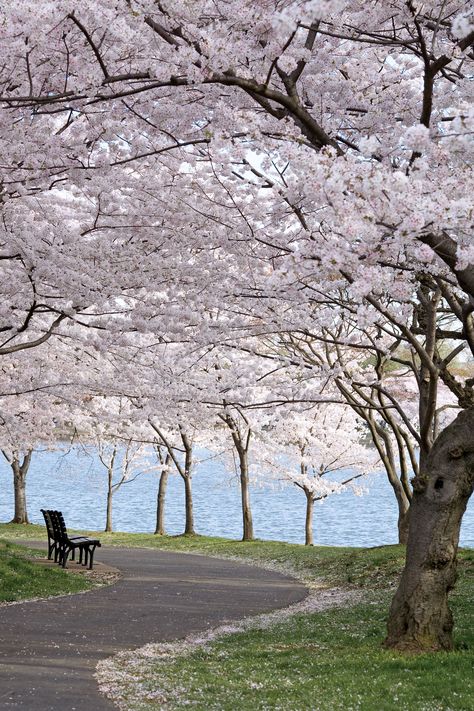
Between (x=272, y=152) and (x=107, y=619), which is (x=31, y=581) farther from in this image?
(x=272, y=152)

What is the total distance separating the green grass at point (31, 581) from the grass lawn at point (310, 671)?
3821mm

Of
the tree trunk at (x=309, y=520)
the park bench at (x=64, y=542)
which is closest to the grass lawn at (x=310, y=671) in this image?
the park bench at (x=64, y=542)

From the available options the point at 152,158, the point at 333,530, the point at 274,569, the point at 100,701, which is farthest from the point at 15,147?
the point at 333,530

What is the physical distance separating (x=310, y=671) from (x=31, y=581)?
22.6 feet

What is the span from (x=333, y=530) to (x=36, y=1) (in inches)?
1502

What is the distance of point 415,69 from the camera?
30.8ft

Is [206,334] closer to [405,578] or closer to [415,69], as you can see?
[415,69]

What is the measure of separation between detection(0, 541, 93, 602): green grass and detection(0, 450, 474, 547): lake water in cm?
1628

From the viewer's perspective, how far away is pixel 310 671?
22.7ft

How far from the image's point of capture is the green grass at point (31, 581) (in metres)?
11.8

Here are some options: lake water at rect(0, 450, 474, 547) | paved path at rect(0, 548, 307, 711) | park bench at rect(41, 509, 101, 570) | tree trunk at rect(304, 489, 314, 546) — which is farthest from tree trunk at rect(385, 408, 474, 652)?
lake water at rect(0, 450, 474, 547)

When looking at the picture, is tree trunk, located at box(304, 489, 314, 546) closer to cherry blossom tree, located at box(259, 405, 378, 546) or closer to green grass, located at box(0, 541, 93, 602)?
cherry blossom tree, located at box(259, 405, 378, 546)

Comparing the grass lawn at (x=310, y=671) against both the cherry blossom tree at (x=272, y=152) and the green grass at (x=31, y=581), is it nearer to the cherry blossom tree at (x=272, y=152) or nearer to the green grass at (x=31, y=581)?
the cherry blossom tree at (x=272, y=152)

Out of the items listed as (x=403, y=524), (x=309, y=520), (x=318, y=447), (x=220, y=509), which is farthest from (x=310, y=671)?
(x=220, y=509)
